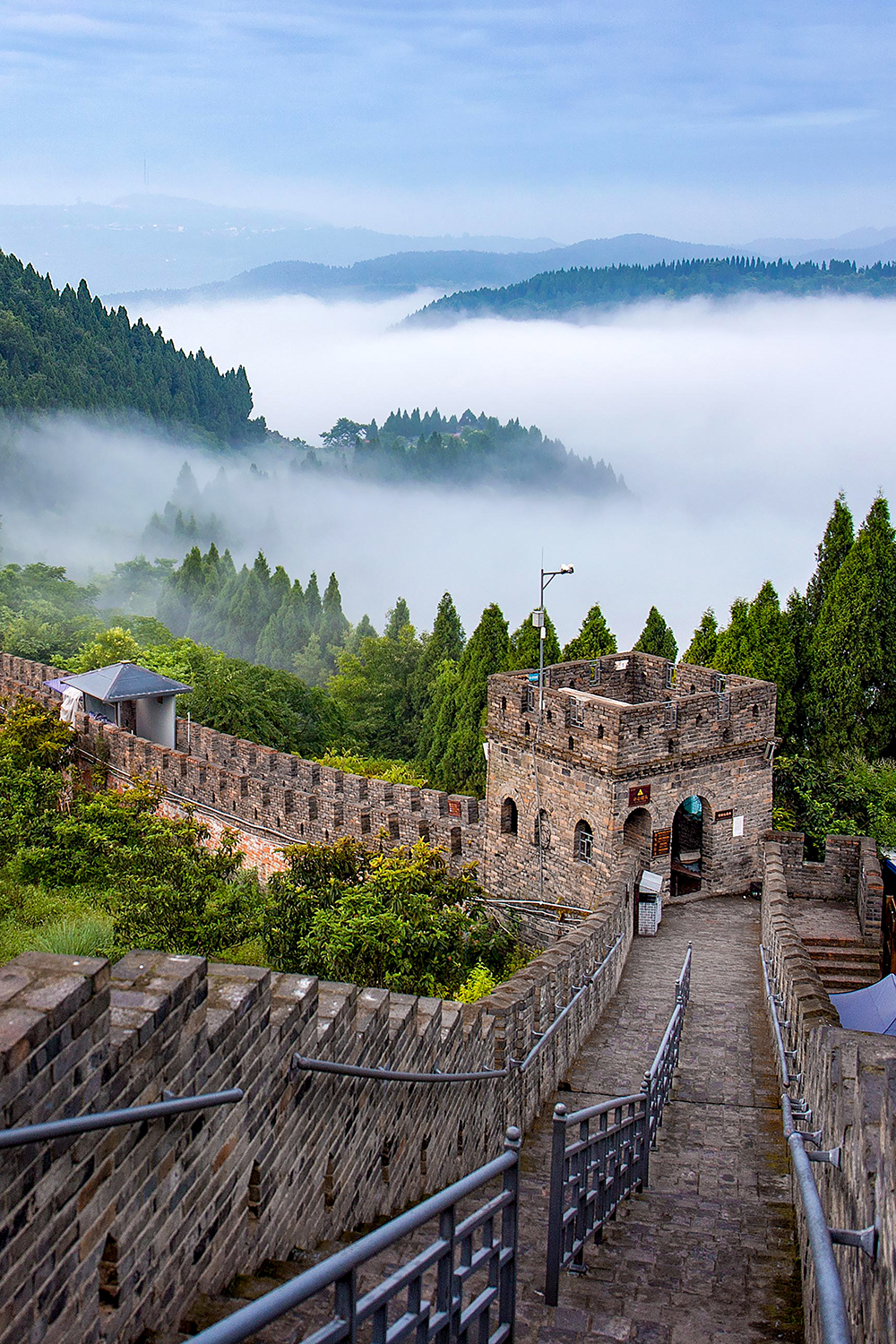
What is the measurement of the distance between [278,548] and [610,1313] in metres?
109

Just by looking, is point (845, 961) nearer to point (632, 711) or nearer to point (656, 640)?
point (632, 711)

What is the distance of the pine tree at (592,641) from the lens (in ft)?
116

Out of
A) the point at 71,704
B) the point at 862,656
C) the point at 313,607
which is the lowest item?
the point at 71,704

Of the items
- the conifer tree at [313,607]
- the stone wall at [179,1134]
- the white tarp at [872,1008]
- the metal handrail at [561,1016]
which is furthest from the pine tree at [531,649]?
the stone wall at [179,1134]

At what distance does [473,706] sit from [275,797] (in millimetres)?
13906

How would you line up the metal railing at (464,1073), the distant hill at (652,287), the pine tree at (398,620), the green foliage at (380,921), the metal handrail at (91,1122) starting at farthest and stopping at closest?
Answer: the distant hill at (652,287)
the pine tree at (398,620)
the green foliage at (380,921)
the metal railing at (464,1073)
the metal handrail at (91,1122)

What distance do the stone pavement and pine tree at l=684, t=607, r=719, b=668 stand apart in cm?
1702

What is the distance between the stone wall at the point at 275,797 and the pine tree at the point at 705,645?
11988 millimetres

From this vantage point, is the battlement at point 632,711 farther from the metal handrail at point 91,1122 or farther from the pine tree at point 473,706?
the metal handrail at point 91,1122

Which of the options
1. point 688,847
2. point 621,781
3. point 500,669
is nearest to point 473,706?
point 500,669

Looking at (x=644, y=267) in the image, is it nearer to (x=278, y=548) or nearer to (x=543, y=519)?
(x=543, y=519)

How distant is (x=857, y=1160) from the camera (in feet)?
16.1

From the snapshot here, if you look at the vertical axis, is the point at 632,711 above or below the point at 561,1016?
above

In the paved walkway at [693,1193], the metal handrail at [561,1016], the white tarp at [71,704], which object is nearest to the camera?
the paved walkway at [693,1193]
